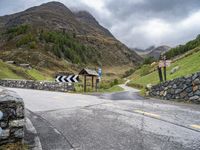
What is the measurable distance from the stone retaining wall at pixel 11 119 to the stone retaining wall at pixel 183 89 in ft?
34.3

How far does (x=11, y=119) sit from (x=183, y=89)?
11.7m

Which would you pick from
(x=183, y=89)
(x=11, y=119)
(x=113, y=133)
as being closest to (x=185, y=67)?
(x=183, y=89)

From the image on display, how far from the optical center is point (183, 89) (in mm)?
14703

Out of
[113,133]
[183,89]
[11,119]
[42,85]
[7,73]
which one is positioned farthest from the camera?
[7,73]

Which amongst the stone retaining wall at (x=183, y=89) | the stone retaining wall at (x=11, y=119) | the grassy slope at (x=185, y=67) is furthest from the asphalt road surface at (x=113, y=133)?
the grassy slope at (x=185, y=67)

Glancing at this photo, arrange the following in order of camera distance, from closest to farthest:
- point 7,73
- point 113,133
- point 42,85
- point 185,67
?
point 113,133, point 42,85, point 185,67, point 7,73

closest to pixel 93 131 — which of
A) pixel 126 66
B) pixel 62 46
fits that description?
pixel 62 46

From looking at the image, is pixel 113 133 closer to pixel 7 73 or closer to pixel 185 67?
pixel 185 67

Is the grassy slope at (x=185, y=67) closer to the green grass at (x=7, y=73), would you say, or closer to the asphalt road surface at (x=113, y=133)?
the asphalt road surface at (x=113, y=133)

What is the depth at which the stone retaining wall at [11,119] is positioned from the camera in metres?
4.65

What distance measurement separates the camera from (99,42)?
197m

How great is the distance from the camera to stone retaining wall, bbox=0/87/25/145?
465 centimetres

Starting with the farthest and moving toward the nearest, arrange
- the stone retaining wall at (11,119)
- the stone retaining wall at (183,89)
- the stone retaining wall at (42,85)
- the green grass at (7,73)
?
1. the green grass at (7,73)
2. the stone retaining wall at (42,85)
3. the stone retaining wall at (183,89)
4. the stone retaining wall at (11,119)

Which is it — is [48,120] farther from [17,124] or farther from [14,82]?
[14,82]
